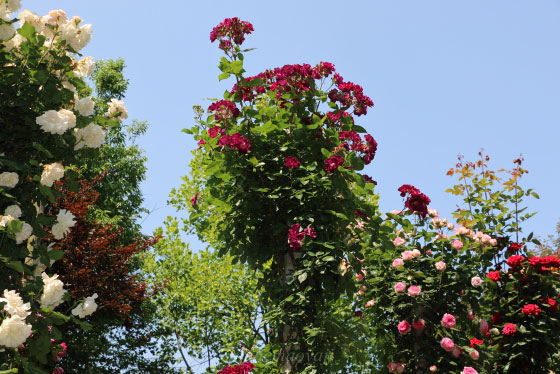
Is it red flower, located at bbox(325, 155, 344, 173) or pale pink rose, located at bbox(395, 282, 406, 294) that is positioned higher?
pale pink rose, located at bbox(395, 282, 406, 294)

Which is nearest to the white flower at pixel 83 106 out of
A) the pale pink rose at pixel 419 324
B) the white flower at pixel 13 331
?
the white flower at pixel 13 331

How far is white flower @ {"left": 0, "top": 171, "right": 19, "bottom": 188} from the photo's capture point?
4121mm

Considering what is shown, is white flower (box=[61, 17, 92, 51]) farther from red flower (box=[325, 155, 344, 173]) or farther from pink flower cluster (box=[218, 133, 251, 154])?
red flower (box=[325, 155, 344, 173])

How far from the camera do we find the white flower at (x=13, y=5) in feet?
14.3

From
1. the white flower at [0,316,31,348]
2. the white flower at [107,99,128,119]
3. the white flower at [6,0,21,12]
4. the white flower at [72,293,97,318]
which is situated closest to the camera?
the white flower at [0,316,31,348]

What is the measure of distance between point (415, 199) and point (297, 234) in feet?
6.30

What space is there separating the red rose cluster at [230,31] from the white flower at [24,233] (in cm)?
269

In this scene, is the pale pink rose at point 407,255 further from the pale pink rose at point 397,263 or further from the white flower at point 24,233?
the white flower at point 24,233

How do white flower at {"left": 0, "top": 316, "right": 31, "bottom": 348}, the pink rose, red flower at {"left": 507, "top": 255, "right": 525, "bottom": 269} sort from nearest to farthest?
white flower at {"left": 0, "top": 316, "right": 31, "bottom": 348}, the pink rose, red flower at {"left": 507, "top": 255, "right": 525, "bottom": 269}

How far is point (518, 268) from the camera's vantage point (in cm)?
746

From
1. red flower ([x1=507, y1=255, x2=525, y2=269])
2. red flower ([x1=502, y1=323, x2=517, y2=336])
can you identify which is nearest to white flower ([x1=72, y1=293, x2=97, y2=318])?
red flower ([x1=502, y1=323, x2=517, y2=336])

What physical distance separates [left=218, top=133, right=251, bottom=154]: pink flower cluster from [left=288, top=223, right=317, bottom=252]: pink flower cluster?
85 centimetres

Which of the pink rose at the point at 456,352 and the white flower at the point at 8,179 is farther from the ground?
the pink rose at the point at 456,352

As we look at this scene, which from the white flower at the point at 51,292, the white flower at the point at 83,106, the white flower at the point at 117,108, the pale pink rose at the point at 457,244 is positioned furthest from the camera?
the pale pink rose at the point at 457,244
